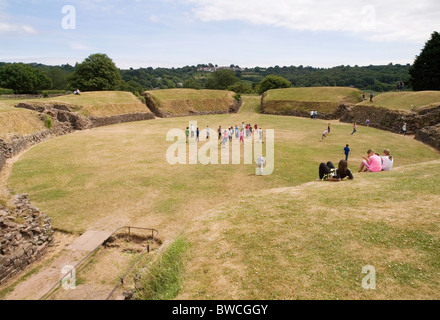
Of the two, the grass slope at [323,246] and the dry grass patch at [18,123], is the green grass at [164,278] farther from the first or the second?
the dry grass patch at [18,123]

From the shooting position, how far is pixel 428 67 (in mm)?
50531

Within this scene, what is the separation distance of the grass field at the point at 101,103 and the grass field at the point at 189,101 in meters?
4.29

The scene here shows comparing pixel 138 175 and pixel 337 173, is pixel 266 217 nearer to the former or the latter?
pixel 337 173

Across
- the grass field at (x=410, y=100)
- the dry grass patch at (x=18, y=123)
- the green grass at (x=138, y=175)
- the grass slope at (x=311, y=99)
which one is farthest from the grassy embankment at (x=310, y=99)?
the dry grass patch at (x=18, y=123)

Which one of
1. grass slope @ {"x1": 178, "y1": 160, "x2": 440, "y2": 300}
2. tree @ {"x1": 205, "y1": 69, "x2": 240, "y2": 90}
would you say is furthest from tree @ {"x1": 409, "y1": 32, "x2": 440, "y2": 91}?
tree @ {"x1": 205, "y1": 69, "x2": 240, "y2": 90}

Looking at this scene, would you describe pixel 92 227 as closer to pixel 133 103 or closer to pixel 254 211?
pixel 254 211

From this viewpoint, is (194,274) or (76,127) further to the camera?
(76,127)

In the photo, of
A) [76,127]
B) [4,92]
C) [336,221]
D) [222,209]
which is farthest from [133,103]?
[336,221]

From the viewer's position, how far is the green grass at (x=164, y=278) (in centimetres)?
642

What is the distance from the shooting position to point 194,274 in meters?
6.83

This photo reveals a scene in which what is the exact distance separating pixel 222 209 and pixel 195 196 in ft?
12.7

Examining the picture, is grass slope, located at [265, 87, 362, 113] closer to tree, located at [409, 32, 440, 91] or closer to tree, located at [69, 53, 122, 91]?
tree, located at [409, 32, 440, 91]

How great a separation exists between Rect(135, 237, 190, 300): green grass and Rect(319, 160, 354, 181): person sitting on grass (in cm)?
843

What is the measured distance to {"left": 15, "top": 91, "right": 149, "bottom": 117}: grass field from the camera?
40344 mm
